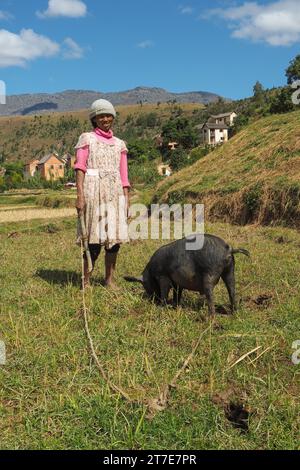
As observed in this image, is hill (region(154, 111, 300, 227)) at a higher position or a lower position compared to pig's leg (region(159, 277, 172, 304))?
higher

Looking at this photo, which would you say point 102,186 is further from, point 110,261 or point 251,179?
point 251,179

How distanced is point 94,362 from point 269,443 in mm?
1375

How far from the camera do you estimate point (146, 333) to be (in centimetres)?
395

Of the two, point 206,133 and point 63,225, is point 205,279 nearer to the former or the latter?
point 63,225

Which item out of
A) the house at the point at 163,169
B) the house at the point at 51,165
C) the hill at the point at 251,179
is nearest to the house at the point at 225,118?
the house at the point at 51,165

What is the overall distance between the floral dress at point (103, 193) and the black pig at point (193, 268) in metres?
0.76

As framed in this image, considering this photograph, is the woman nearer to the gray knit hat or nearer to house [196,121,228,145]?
the gray knit hat

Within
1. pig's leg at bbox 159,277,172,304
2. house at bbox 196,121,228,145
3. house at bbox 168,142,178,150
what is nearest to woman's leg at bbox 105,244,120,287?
pig's leg at bbox 159,277,172,304

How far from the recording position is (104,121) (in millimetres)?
5273

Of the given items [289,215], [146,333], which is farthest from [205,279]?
[289,215]

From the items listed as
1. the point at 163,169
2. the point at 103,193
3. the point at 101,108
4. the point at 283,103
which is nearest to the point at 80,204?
the point at 103,193

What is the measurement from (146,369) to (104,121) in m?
2.95

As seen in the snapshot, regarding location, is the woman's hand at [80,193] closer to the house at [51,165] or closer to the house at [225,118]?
the house at [225,118]

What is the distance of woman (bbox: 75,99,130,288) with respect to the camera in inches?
208
